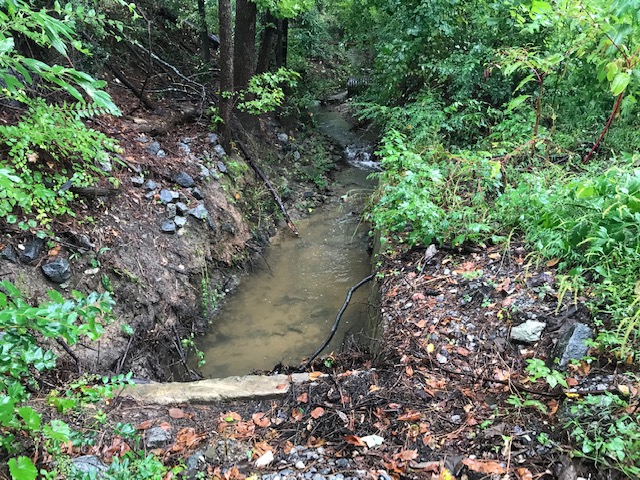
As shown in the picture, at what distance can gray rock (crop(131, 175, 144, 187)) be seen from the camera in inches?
197

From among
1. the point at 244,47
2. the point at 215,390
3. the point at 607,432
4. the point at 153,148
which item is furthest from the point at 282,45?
the point at 607,432

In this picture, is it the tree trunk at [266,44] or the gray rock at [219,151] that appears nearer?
the gray rock at [219,151]

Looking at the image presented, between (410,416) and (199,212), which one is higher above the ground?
(199,212)

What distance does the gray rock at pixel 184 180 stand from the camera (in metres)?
5.56

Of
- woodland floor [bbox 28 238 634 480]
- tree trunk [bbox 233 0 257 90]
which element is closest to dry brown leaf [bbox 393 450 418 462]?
woodland floor [bbox 28 238 634 480]

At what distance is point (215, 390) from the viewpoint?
3.12 m

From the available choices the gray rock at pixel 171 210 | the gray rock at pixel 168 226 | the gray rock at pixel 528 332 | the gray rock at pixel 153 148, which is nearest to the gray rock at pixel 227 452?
the gray rock at pixel 528 332

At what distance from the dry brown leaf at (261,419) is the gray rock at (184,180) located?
3641 millimetres

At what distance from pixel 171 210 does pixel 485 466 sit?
439cm

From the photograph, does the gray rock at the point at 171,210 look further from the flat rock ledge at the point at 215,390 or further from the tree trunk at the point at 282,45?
the tree trunk at the point at 282,45

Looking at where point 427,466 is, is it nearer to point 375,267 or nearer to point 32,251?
point 375,267

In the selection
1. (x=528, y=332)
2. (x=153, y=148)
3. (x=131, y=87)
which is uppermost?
(x=131, y=87)

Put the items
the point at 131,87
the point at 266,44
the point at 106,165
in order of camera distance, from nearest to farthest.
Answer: the point at 106,165
the point at 131,87
the point at 266,44

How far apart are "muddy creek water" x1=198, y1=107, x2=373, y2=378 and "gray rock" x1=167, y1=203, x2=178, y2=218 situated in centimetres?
130
